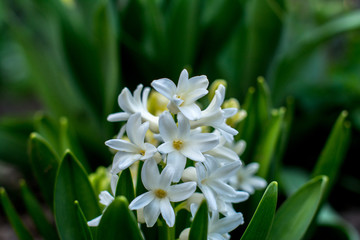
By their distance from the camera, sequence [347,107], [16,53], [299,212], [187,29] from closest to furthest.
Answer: [299,212] → [187,29] → [347,107] → [16,53]

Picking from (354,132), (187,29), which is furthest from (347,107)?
(187,29)

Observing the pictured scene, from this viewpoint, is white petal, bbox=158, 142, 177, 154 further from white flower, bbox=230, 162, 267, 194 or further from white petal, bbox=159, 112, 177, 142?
white flower, bbox=230, 162, 267, 194

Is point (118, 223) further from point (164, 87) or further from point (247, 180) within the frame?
point (247, 180)

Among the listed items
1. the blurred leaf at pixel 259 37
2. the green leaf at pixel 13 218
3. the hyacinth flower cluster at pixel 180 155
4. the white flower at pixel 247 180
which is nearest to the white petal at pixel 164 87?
the hyacinth flower cluster at pixel 180 155

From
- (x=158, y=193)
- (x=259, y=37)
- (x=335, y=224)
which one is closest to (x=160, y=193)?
(x=158, y=193)

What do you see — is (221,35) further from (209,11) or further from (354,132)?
(354,132)

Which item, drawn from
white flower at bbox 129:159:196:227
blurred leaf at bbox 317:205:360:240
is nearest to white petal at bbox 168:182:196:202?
white flower at bbox 129:159:196:227

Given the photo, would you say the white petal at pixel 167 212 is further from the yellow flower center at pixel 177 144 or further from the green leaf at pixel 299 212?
the green leaf at pixel 299 212
